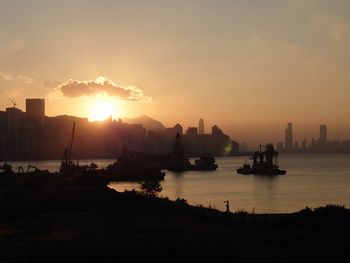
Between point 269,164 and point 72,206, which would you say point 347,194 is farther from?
point 269,164

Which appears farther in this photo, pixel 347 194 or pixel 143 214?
pixel 347 194

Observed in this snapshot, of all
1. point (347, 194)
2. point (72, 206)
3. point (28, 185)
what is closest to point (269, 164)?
point (347, 194)

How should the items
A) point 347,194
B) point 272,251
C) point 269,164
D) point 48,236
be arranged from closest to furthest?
point 272,251
point 48,236
point 347,194
point 269,164

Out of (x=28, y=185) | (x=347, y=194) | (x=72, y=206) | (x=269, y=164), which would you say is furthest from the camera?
(x=269, y=164)

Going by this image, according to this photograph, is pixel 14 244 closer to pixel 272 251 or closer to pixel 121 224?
pixel 121 224

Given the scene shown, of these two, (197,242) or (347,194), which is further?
(347,194)

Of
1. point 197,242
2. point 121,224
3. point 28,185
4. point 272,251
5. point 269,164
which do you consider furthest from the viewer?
point 269,164

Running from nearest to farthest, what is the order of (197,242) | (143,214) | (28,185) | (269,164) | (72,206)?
(197,242)
(143,214)
(72,206)
(28,185)
(269,164)

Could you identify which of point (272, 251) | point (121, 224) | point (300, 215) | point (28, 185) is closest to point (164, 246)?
point (272, 251)
